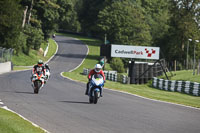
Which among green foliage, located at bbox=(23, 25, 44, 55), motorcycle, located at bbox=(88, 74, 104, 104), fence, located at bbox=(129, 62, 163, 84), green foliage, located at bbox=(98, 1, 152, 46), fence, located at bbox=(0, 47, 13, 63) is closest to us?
motorcycle, located at bbox=(88, 74, 104, 104)

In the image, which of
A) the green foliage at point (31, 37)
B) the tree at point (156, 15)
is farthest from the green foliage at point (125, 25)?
the green foliage at point (31, 37)

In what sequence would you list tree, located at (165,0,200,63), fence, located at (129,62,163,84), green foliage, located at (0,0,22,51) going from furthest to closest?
1. tree, located at (165,0,200,63)
2. green foliage, located at (0,0,22,51)
3. fence, located at (129,62,163,84)

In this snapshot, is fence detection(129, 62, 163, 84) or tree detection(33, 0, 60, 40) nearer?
fence detection(129, 62, 163, 84)

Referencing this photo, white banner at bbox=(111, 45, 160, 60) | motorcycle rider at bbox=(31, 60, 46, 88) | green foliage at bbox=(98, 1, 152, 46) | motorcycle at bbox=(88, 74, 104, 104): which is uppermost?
green foliage at bbox=(98, 1, 152, 46)

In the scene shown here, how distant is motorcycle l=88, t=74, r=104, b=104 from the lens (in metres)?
16.3

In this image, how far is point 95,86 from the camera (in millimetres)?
16406

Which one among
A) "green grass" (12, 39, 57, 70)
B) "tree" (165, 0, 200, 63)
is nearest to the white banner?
"green grass" (12, 39, 57, 70)

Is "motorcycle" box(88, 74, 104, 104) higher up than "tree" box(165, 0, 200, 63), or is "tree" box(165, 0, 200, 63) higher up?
"tree" box(165, 0, 200, 63)

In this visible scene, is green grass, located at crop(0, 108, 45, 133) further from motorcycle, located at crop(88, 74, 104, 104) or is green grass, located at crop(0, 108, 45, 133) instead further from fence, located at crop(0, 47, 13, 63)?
fence, located at crop(0, 47, 13, 63)

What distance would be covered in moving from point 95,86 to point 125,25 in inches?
2728

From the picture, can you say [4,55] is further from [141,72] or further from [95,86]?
[95,86]

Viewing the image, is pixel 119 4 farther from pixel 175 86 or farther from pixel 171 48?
pixel 175 86

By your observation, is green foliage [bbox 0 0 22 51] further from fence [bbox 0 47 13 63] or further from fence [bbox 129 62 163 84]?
fence [bbox 129 62 163 84]

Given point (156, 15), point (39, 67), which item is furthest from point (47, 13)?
point (39, 67)
